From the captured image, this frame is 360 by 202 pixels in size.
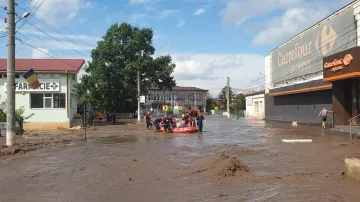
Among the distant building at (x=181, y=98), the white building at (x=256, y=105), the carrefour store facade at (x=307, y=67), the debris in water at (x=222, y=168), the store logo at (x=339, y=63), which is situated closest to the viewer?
the debris in water at (x=222, y=168)

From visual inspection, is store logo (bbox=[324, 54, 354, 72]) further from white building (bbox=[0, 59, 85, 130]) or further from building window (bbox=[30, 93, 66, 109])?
building window (bbox=[30, 93, 66, 109])

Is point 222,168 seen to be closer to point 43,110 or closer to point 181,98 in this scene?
point 43,110

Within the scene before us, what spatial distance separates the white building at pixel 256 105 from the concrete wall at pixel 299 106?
219 inches

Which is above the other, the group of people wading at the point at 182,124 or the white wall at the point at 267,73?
the white wall at the point at 267,73

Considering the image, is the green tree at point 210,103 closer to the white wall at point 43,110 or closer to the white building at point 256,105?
the white building at point 256,105

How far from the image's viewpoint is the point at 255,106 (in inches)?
2478

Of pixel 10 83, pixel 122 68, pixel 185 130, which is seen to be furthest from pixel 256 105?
pixel 10 83

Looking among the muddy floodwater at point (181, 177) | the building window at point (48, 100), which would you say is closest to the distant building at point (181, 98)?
the building window at point (48, 100)

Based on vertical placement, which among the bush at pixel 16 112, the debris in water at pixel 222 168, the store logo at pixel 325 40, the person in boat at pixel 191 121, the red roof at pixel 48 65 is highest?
the store logo at pixel 325 40

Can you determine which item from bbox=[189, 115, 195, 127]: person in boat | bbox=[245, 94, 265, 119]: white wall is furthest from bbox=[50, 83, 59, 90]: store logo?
bbox=[245, 94, 265, 119]: white wall

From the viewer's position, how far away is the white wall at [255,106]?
57.0 meters

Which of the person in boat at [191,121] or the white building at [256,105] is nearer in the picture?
the person in boat at [191,121]

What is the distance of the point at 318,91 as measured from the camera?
34.1m

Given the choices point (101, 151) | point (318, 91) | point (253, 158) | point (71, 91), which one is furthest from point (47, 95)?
point (253, 158)
